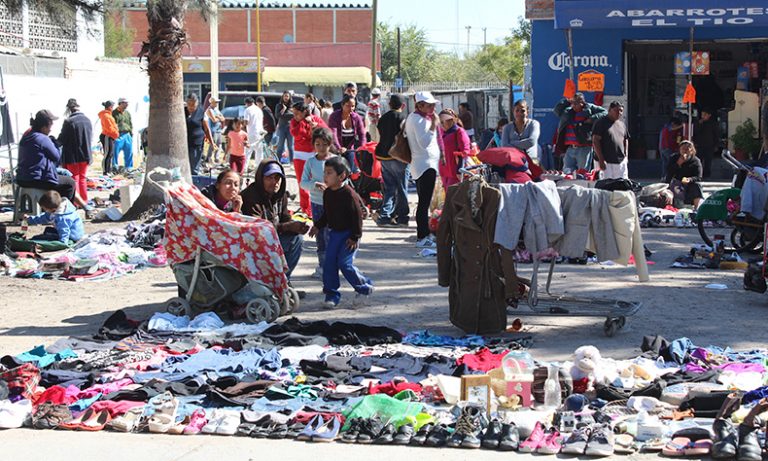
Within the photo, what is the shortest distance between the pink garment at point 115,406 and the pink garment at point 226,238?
2692 mm

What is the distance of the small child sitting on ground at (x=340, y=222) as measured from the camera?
9.78 meters

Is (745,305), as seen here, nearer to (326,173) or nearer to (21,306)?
(326,173)

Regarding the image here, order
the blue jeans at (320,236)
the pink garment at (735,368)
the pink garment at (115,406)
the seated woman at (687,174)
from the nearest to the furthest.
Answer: the pink garment at (115,406), the pink garment at (735,368), the blue jeans at (320,236), the seated woman at (687,174)

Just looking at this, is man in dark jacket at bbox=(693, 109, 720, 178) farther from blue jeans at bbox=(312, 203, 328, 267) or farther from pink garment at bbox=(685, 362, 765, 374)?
pink garment at bbox=(685, 362, 765, 374)

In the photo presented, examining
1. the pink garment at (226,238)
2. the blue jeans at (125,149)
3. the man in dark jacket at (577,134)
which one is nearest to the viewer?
the pink garment at (226,238)

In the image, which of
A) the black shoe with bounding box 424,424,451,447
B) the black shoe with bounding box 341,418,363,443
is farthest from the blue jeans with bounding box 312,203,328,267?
the black shoe with bounding box 424,424,451,447

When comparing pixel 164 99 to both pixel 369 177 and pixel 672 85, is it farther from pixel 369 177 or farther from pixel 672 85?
pixel 672 85

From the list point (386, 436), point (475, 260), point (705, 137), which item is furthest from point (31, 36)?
point (386, 436)

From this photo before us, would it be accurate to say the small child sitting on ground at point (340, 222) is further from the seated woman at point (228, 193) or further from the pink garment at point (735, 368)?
the pink garment at point (735, 368)

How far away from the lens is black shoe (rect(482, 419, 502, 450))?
6.07 meters

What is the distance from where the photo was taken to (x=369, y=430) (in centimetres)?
629

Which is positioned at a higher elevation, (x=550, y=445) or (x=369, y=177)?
(x=369, y=177)

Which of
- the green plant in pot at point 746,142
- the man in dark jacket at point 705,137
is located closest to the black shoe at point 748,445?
the man in dark jacket at point 705,137

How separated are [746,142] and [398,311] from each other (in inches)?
608
